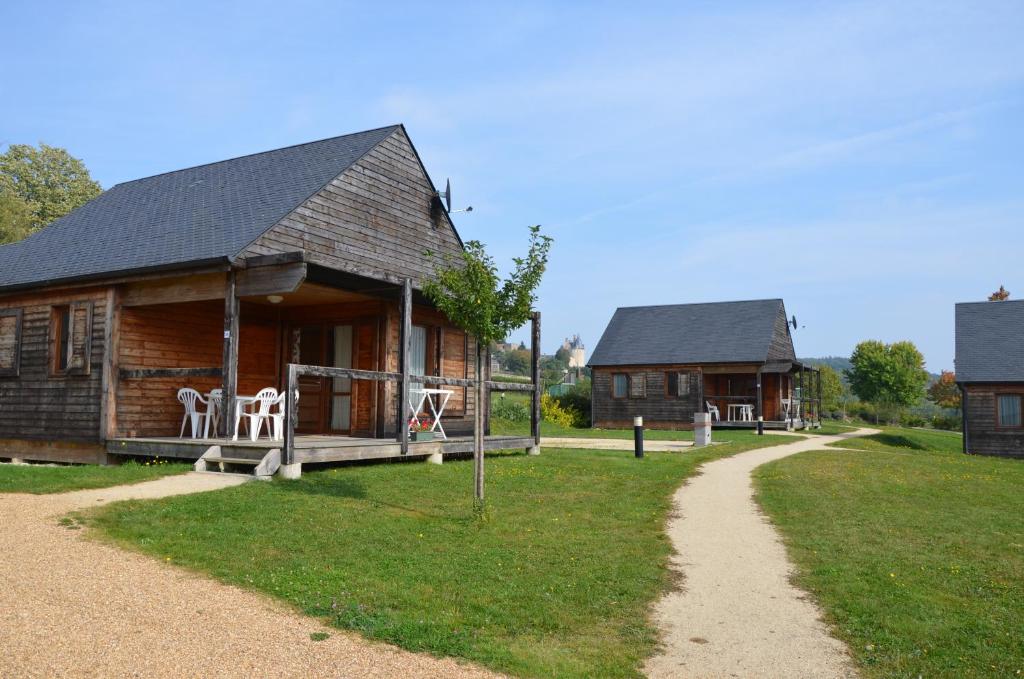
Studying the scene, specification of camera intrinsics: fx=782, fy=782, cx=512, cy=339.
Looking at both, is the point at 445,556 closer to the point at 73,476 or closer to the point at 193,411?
the point at 73,476

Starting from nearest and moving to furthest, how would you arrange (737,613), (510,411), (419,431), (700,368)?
(737,613) → (419,431) → (510,411) → (700,368)

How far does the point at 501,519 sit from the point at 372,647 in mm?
4276

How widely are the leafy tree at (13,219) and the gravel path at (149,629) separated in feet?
113

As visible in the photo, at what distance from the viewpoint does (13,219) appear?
36.8 meters

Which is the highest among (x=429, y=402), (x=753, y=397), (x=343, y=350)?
(x=343, y=350)

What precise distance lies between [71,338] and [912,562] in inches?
574

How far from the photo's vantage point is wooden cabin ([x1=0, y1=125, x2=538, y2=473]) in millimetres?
13242

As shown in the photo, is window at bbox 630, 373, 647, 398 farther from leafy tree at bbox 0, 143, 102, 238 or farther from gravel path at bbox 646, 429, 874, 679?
leafy tree at bbox 0, 143, 102, 238

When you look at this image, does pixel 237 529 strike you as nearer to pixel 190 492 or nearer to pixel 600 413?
pixel 190 492

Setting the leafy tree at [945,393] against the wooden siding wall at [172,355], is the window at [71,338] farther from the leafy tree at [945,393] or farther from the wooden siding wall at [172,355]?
the leafy tree at [945,393]

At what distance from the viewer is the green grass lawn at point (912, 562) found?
5.58 m

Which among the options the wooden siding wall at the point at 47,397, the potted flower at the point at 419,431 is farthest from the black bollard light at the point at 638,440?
the wooden siding wall at the point at 47,397

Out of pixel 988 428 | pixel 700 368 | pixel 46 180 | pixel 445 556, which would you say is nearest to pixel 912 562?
pixel 445 556

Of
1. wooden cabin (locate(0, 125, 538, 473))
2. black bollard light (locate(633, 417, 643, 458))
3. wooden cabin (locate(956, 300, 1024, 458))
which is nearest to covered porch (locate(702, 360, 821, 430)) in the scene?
wooden cabin (locate(956, 300, 1024, 458))
